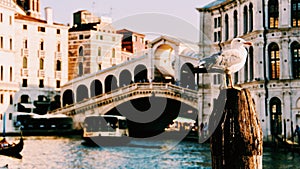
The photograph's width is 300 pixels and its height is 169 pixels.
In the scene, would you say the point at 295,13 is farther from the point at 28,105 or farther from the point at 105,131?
the point at 28,105

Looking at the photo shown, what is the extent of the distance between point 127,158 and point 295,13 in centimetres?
661

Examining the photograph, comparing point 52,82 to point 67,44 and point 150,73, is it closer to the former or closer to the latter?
point 67,44

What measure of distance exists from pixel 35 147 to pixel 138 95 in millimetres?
8231

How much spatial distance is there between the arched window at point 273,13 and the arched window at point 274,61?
62 cm

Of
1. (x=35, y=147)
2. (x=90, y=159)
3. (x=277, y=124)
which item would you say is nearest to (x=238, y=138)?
(x=90, y=159)

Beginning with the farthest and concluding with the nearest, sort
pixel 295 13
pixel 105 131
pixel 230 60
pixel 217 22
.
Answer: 1. pixel 105 131
2. pixel 217 22
3. pixel 295 13
4. pixel 230 60

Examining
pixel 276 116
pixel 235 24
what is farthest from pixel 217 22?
pixel 276 116

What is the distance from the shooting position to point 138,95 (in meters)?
28.2

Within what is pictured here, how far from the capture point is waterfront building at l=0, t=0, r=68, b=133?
3095 cm

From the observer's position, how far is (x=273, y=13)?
18.8 metres

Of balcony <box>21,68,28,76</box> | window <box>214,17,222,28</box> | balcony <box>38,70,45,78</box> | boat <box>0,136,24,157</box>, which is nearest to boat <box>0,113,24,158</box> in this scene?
boat <box>0,136,24,157</box>

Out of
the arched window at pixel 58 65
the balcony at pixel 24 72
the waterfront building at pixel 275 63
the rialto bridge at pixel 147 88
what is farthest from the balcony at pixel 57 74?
the waterfront building at pixel 275 63

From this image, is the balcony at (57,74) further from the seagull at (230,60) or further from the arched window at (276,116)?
the seagull at (230,60)

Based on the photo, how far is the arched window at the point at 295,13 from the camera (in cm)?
1839
